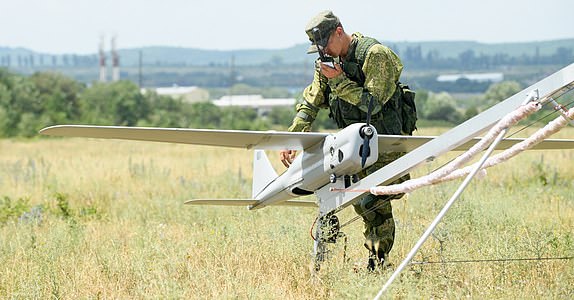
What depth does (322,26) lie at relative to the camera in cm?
621

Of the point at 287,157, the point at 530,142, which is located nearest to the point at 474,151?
the point at 530,142

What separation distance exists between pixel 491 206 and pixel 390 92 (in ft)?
12.4

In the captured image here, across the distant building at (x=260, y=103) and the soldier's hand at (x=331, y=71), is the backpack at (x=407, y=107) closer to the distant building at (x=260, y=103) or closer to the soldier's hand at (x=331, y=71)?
the soldier's hand at (x=331, y=71)

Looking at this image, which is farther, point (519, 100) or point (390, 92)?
point (390, 92)

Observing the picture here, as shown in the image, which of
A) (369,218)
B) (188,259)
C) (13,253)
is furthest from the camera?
(13,253)

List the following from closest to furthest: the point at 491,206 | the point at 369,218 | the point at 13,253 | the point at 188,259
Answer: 1. the point at 369,218
2. the point at 188,259
3. the point at 13,253
4. the point at 491,206

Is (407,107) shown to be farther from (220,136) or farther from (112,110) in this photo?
(112,110)

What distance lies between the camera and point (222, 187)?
523 inches

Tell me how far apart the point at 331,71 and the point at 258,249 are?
1.83m

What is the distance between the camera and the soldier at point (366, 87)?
621 cm

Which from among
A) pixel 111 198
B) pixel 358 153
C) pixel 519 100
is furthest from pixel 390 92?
pixel 111 198

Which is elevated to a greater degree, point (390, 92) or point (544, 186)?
point (390, 92)

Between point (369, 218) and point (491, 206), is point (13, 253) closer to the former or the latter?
point (369, 218)

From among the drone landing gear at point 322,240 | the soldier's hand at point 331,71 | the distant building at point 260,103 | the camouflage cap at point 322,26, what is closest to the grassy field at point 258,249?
the drone landing gear at point 322,240
